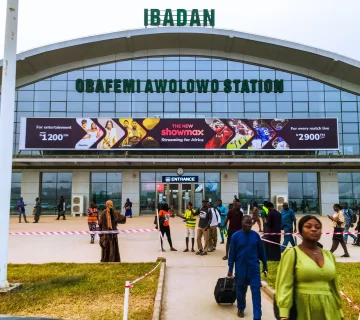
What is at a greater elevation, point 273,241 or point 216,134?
point 216,134

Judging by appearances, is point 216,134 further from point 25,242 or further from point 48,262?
point 48,262

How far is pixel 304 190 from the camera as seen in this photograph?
96.9 feet

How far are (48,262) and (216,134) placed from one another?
19.8m

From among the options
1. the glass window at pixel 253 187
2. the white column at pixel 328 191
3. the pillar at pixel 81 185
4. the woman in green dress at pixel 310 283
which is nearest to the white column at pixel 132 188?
the pillar at pixel 81 185

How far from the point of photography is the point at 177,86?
2972cm

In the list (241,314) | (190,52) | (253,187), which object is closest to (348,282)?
(241,314)

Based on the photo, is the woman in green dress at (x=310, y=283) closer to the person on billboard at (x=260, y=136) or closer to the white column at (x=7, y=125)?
the white column at (x=7, y=125)

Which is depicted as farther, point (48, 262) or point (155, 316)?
point (48, 262)

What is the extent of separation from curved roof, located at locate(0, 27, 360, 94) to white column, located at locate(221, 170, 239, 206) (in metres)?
9.87

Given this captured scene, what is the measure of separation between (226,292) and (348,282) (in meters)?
3.24

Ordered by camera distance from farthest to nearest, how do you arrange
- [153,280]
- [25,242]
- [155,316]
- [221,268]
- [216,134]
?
[216,134]
[25,242]
[221,268]
[153,280]
[155,316]

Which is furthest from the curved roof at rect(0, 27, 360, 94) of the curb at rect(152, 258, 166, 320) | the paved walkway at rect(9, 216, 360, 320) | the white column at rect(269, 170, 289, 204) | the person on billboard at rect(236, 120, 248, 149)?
the curb at rect(152, 258, 166, 320)

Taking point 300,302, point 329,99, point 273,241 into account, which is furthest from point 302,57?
point 300,302

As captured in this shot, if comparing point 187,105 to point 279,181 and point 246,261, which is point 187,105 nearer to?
point 279,181
